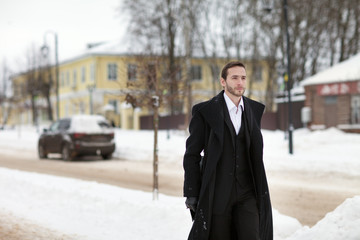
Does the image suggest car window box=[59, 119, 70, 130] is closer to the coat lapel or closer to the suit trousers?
the coat lapel

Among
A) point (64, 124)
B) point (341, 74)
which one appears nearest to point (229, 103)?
point (64, 124)

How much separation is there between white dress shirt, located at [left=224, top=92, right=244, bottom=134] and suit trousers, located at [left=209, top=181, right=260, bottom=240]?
433mm

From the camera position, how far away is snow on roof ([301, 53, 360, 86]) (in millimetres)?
28609

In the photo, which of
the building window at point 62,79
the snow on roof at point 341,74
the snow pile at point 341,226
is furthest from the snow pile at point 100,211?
the building window at point 62,79

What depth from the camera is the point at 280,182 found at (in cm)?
1293

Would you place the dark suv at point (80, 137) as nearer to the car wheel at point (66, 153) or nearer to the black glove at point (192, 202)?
the car wheel at point (66, 153)

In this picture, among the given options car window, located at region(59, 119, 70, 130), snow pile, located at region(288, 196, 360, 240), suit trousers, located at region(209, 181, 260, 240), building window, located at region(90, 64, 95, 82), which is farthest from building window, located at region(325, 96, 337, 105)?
building window, located at region(90, 64, 95, 82)

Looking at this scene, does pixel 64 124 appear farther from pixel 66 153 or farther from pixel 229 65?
pixel 229 65

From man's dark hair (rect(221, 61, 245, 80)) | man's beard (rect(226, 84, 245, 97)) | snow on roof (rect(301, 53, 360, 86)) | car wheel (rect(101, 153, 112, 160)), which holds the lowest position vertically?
car wheel (rect(101, 153, 112, 160))

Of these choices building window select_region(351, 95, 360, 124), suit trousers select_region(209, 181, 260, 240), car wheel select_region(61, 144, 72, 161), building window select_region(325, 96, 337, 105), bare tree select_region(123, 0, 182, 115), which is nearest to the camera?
suit trousers select_region(209, 181, 260, 240)

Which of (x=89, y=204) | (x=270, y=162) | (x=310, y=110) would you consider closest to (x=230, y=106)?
(x=89, y=204)

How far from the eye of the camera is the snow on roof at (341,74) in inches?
1126

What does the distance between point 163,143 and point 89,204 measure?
55.4 feet

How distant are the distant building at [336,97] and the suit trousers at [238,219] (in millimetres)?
25655
